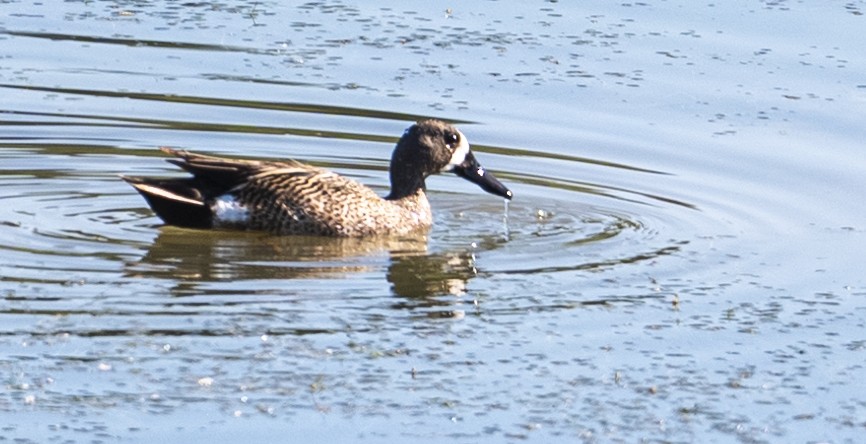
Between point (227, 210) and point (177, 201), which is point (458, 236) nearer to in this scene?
point (227, 210)

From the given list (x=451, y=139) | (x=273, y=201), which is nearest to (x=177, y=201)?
(x=273, y=201)

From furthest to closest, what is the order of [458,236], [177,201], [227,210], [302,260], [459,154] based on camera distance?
[459,154] < [458,236] < [227,210] < [177,201] < [302,260]

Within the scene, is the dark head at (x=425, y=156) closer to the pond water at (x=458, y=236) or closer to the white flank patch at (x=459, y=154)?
the white flank patch at (x=459, y=154)

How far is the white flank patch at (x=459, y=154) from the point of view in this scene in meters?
12.4

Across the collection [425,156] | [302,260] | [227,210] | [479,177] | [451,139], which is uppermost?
[451,139]

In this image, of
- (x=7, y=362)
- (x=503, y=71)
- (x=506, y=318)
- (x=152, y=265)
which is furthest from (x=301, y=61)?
(x=7, y=362)

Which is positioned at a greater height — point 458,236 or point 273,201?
point 273,201

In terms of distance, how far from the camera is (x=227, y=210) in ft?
38.0

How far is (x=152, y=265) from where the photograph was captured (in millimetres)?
10547

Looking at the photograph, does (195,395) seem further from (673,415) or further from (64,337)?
(673,415)

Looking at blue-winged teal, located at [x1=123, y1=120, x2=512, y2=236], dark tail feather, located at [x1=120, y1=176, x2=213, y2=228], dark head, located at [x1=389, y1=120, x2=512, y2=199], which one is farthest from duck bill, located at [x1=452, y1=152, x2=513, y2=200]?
dark tail feather, located at [x1=120, y1=176, x2=213, y2=228]

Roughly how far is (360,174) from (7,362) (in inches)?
207

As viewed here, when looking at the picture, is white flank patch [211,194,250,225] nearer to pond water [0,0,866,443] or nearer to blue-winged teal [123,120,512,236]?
blue-winged teal [123,120,512,236]

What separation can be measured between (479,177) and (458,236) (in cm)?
77
